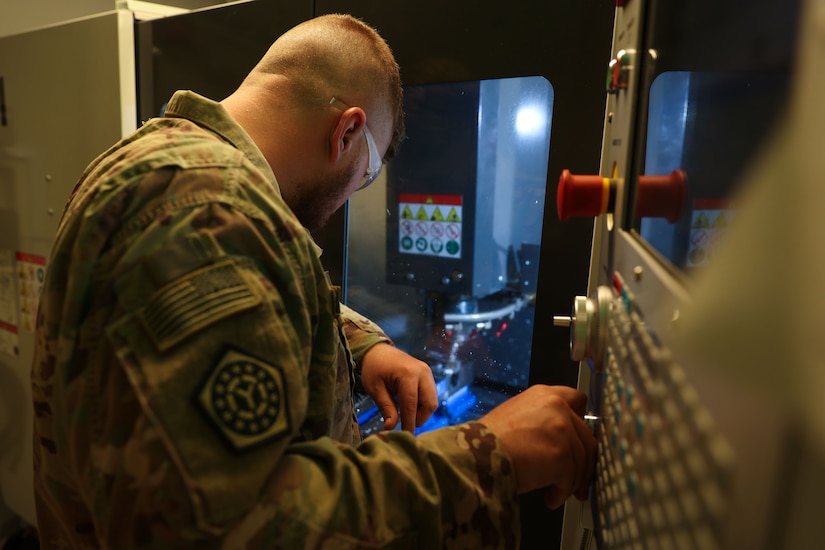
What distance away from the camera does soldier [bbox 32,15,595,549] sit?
1.59 feet

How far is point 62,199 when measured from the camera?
5.44 ft

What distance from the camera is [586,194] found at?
25.0 inches

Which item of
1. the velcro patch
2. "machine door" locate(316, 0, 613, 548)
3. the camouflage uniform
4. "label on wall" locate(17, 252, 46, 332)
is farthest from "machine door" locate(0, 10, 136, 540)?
the velcro patch

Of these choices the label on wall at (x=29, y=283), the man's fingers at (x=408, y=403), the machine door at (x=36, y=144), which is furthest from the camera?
the label on wall at (x=29, y=283)

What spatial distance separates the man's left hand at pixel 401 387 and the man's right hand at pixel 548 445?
1.35ft

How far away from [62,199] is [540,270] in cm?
138

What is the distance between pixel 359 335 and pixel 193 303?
733mm

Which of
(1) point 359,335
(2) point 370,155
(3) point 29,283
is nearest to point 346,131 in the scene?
(2) point 370,155

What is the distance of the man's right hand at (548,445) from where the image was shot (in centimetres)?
62

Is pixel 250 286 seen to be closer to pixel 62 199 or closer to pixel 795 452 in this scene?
pixel 795 452

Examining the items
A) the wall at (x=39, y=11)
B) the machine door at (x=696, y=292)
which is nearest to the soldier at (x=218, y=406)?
the machine door at (x=696, y=292)

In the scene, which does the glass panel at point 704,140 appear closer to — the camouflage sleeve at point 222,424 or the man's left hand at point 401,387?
the camouflage sleeve at point 222,424

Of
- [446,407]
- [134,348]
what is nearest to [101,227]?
[134,348]

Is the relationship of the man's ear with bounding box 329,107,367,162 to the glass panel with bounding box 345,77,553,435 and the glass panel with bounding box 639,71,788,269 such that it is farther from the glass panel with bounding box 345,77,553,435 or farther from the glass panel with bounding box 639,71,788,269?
the glass panel with bounding box 639,71,788,269
